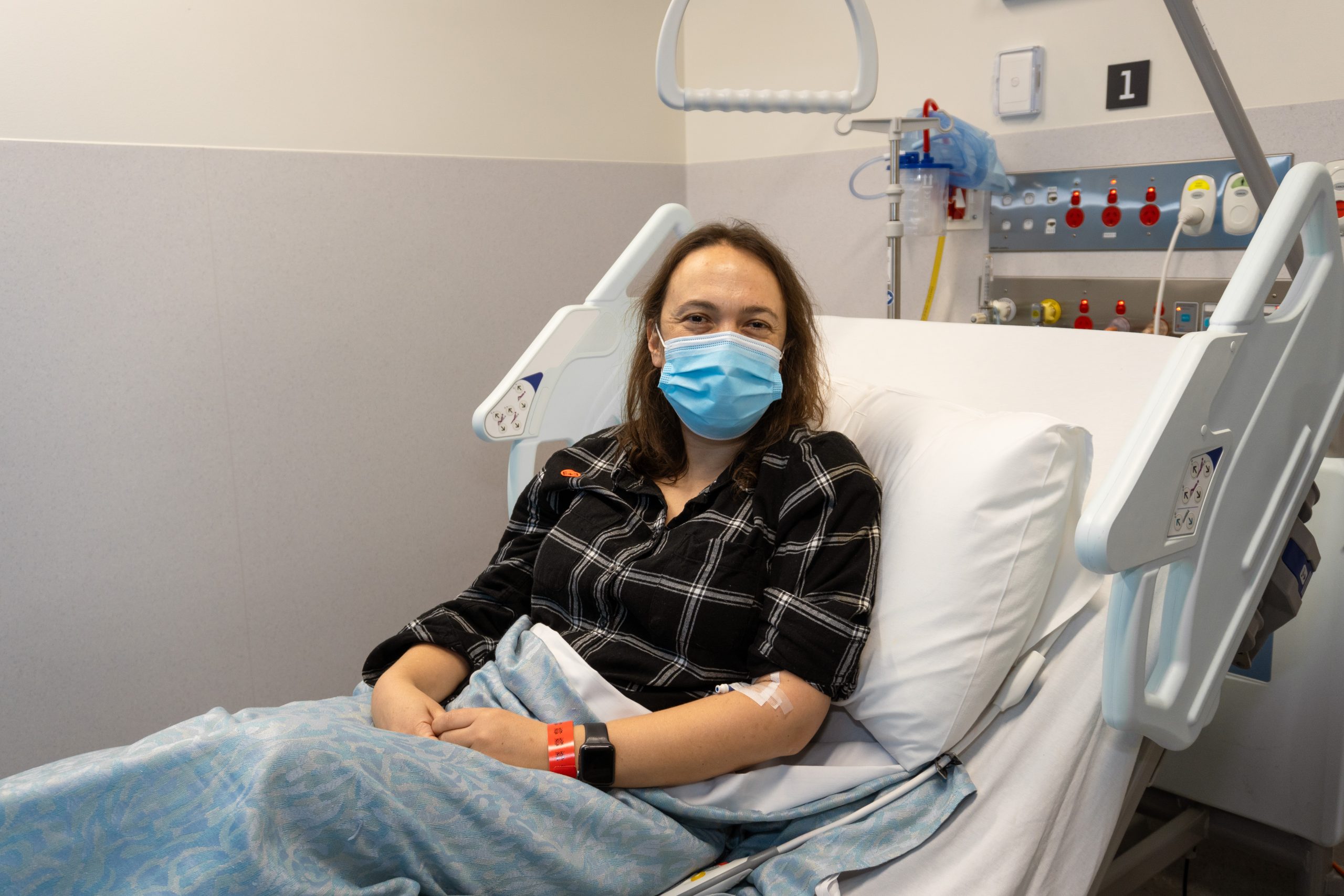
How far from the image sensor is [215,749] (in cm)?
101

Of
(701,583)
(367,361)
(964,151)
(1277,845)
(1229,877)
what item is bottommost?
(1229,877)

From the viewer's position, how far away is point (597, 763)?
46.8 inches

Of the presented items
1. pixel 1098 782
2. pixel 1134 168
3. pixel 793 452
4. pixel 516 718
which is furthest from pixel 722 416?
pixel 1134 168

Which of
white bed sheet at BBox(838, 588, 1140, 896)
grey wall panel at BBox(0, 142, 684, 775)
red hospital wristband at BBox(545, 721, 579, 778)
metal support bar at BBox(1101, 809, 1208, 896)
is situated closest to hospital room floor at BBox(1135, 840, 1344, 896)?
metal support bar at BBox(1101, 809, 1208, 896)

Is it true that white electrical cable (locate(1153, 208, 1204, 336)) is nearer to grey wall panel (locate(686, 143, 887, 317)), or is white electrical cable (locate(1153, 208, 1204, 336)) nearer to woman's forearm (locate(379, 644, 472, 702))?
grey wall panel (locate(686, 143, 887, 317))

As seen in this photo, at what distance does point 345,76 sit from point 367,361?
0.67m

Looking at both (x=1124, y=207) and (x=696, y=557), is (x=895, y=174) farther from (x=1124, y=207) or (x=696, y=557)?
(x=696, y=557)

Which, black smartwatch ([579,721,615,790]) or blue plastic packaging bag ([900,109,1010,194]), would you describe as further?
blue plastic packaging bag ([900,109,1010,194])

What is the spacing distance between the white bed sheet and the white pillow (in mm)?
69

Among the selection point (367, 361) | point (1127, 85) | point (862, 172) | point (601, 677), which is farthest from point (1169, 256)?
point (367, 361)

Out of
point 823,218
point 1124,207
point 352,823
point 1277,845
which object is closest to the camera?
point 352,823

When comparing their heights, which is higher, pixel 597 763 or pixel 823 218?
pixel 823 218

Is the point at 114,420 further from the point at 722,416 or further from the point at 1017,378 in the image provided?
the point at 1017,378

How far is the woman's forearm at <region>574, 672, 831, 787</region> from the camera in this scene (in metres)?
1.21
